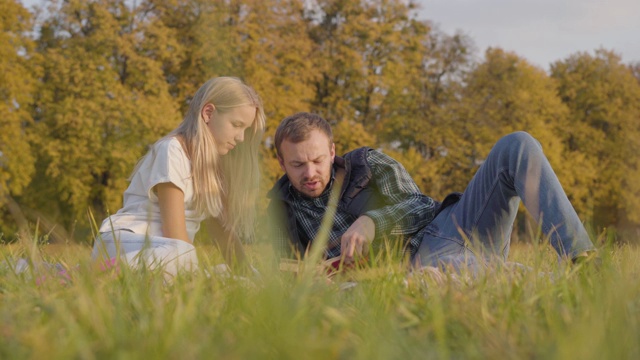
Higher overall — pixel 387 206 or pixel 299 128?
pixel 299 128

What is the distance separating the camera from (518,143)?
3.72m

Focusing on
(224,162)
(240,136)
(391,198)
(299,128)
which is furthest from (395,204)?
(224,162)

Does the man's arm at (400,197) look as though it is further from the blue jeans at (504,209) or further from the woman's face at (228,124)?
the woman's face at (228,124)

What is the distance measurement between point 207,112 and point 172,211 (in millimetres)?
823

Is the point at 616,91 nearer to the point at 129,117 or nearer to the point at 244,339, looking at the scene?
the point at 129,117

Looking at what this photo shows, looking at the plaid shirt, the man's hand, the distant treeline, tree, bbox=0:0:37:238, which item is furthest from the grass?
tree, bbox=0:0:37:238

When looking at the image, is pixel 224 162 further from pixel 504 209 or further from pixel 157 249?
pixel 504 209

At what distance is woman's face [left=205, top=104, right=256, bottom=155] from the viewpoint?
4.56 metres

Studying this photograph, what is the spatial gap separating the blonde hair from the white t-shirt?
0.34 ft

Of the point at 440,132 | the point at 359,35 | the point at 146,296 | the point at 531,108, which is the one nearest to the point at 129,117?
the point at 359,35

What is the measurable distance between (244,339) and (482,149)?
23.4 m

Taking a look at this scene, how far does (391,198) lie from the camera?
4277 mm

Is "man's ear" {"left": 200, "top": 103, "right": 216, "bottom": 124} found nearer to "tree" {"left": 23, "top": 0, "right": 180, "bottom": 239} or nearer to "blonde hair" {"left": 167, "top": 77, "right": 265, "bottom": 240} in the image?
"blonde hair" {"left": 167, "top": 77, "right": 265, "bottom": 240}

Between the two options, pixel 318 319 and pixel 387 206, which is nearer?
pixel 318 319
